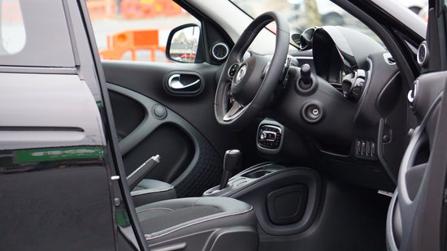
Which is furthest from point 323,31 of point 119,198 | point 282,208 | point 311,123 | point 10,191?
point 10,191

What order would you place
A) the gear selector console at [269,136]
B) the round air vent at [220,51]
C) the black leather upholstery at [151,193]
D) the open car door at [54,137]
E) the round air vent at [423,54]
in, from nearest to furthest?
1. the open car door at [54,137]
2. the round air vent at [423,54]
3. the black leather upholstery at [151,193]
4. the gear selector console at [269,136]
5. the round air vent at [220,51]

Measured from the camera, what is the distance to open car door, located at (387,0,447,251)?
1.31 meters

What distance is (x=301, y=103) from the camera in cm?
232

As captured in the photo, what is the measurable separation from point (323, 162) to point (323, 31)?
527 mm

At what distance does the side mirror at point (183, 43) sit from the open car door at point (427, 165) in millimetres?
1583

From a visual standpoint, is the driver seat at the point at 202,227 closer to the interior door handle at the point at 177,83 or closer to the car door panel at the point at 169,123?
the car door panel at the point at 169,123

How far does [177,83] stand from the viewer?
10.1 feet

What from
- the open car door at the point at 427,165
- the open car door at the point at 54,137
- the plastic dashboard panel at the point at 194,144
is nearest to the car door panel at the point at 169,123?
the plastic dashboard panel at the point at 194,144

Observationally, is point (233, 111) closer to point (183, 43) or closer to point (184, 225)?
point (184, 225)

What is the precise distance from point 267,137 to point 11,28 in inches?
57.8

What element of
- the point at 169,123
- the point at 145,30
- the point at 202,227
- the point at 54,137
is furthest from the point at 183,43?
the point at 145,30

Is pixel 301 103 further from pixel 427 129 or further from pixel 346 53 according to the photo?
pixel 427 129

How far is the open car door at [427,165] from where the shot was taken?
1314 mm

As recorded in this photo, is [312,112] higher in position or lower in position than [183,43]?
lower
